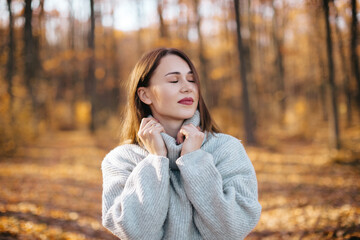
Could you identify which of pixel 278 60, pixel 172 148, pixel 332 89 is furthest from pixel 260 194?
pixel 278 60

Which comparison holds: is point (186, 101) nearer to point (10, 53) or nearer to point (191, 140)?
point (191, 140)

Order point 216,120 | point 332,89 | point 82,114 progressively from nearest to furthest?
point 332,89
point 216,120
point 82,114

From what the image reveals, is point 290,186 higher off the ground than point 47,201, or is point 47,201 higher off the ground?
point 47,201

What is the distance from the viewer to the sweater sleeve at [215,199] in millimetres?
1403

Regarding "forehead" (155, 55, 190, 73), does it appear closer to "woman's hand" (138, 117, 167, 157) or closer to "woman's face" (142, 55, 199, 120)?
"woman's face" (142, 55, 199, 120)

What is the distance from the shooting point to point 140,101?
1.88 metres

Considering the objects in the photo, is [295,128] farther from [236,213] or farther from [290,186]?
[236,213]

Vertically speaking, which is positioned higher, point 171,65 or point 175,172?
point 171,65

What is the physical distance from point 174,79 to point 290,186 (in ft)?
19.0

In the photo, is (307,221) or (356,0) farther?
(356,0)

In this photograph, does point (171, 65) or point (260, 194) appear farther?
point (260, 194)

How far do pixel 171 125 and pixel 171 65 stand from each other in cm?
37

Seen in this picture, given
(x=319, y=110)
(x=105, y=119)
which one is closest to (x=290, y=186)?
(x=105, y=119)

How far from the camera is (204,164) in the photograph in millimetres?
1458
